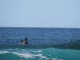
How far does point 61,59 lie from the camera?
19.1m

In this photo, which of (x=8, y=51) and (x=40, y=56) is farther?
(x=8, y=51)

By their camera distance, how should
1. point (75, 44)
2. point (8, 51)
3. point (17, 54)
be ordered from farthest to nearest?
point (75, 44)
point (8, 51)
point (17, 54)

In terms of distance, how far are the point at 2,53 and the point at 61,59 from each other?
4.96 meters

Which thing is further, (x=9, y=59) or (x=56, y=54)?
(x=56, y=54)

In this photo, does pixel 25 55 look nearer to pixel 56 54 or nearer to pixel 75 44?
pixel 56 54

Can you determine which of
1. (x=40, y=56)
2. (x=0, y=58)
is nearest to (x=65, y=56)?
(x=40, y=56)

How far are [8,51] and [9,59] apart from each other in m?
2.74

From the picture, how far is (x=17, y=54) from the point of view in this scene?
20312 mm

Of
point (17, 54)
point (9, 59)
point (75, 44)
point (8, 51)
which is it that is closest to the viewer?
point (9, 59)

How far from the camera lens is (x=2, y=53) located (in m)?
20.8

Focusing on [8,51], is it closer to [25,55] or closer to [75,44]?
[25,55]

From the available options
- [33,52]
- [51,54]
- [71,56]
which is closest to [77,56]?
[71,56]

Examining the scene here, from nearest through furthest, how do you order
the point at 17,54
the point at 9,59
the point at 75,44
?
the point at 9,59 < the point at 17,54 < the point at 75,44

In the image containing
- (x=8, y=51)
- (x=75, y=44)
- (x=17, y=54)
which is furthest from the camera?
(x=75, y=44)
